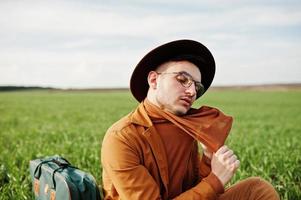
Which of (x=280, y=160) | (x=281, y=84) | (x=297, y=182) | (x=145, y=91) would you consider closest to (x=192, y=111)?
(x=145, y=91)

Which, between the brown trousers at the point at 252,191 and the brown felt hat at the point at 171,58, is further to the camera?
the brown trousers at the point at 252,191

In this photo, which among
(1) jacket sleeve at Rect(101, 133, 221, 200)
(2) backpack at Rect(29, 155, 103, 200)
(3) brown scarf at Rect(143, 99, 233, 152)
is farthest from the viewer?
(2) backpack at Rect(29, 155, 103, 200)

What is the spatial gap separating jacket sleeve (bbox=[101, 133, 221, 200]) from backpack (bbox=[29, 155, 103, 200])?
13.1 inches

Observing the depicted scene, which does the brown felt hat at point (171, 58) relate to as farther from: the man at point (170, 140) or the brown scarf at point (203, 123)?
the brown scarf at point (203, 123)

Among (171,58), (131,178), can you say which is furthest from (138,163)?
(171,58)

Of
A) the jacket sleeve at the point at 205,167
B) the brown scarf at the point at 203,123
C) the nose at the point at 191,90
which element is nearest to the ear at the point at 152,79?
the brown scarf at the point at 203,123

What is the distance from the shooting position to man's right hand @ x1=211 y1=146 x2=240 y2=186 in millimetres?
2902

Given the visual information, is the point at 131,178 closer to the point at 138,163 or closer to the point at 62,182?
the point at 138,163

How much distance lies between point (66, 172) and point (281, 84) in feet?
416

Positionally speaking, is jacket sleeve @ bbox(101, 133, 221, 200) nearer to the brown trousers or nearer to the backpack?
the backpack

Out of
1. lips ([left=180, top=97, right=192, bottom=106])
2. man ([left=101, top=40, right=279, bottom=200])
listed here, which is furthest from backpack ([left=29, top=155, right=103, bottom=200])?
lips ([left=180, top=97, right=192, bottom=106])

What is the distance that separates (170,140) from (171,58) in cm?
54

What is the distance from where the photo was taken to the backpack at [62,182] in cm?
310

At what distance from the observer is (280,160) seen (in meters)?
7.60
